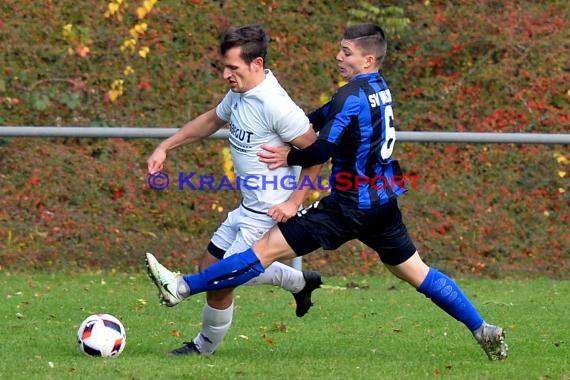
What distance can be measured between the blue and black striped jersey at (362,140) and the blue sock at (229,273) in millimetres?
610

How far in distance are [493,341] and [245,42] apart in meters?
2.22

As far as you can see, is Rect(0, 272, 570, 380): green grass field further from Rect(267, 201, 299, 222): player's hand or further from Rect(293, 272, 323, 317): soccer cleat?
Rect(267, 201, 299, 222): player's hand

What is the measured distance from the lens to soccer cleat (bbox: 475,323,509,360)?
6.69m

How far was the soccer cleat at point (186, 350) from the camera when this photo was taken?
6.90 meters

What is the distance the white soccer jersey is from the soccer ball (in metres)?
1.07

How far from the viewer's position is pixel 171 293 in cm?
643

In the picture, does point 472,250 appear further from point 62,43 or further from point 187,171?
point 62,43

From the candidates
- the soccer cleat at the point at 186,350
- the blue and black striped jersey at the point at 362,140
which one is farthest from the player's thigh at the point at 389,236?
the soccer cleat at the point at 186,350

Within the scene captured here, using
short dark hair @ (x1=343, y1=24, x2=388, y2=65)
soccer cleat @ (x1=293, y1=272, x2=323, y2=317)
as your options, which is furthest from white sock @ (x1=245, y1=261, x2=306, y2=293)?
short dark hair @ (x1=343, y1=24, x2=388, y2=65)

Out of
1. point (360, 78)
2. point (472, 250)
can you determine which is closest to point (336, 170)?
point (360, 78)

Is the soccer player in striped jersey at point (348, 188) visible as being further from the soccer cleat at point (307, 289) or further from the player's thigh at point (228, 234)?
the soccer cleat at point (307, 289)

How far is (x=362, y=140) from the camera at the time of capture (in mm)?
6465

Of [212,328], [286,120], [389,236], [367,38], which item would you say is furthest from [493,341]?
[367,38]

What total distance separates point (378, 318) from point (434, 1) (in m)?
7.30
